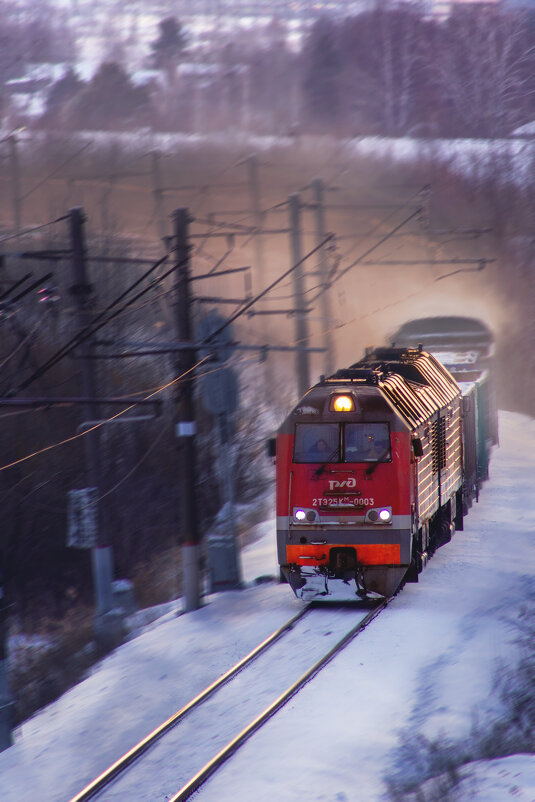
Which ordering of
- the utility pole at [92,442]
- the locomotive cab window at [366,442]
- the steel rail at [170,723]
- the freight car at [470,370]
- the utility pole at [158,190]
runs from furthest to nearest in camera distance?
the utility pole at [158,190], the freight car at [470,370], the utility pole at [92,442], the locomotive cab window at [366,442], the steel rail at [170,723]

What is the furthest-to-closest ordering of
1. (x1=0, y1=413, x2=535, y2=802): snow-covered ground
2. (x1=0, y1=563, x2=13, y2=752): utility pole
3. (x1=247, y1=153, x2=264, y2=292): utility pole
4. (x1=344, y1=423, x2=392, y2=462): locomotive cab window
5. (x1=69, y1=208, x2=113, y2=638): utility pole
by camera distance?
(x1=247, y1=153, x2=264, y2=292): utility pole, (x1=69, y1=208, x2=113, y2=638): utility pole, (x1=344, y1=423, x2=392, y2=462): locomotive cab window, (x1=0, y1=563, x2=13, y2=752): utility pole, (x1=0, y1=413, x2=535, y2=802): snow-covered ground

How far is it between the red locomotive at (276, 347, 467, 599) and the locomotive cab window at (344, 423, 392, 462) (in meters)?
0.02

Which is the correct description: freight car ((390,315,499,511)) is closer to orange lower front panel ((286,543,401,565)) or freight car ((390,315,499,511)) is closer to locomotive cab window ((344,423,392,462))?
locomotive cab window ((344,423,392,462))

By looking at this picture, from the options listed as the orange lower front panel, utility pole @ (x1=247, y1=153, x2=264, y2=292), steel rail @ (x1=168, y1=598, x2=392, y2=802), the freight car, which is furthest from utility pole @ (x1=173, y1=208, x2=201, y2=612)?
utility pole @ (x1=247, y1=153, x2=264, y2=292)

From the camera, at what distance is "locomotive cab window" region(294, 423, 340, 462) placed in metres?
15.0

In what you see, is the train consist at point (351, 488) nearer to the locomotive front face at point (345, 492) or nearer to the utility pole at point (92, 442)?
the locomotive front face at point (345, 492)

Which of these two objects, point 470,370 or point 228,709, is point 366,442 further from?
point 470,370

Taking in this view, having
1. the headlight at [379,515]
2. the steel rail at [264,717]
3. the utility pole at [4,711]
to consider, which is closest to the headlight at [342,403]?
the headlight at [379,515]

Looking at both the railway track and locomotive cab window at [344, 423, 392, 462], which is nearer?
the railway track

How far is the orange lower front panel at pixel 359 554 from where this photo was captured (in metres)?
14.7

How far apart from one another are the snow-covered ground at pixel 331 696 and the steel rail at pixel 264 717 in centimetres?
11

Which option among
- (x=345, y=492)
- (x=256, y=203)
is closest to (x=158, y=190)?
(x=256, y=203)

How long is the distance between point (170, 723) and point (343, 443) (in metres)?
5.01

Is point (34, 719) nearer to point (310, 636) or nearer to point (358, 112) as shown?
point (310, 636)
